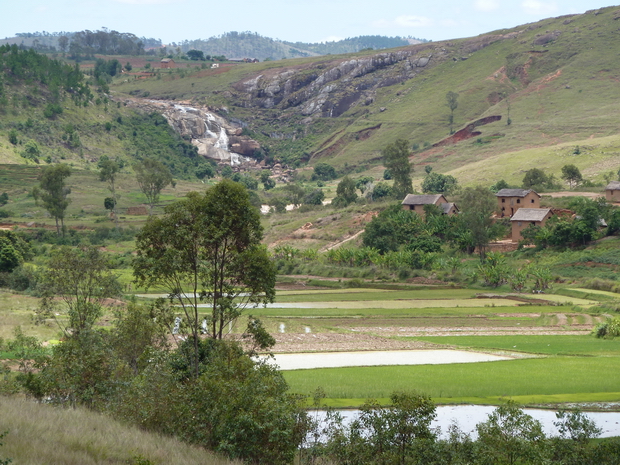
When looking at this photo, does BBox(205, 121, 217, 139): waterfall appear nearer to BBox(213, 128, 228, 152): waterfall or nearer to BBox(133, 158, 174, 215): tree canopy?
BBox(213, 128, 228, 152): waterfall

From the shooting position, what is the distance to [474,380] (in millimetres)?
30047

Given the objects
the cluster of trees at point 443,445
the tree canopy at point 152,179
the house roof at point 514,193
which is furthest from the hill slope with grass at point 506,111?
the cluster of trees at point 443,445

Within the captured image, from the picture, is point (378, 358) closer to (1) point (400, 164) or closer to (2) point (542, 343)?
(2) point (542, 343)

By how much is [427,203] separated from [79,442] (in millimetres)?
78264

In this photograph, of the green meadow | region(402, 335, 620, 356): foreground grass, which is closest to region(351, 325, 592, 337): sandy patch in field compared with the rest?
the green meadow

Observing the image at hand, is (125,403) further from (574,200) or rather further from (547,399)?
(574,200)

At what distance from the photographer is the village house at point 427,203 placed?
90.3m

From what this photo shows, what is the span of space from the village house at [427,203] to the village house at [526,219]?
9644 millimetres

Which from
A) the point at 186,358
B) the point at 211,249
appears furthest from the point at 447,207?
the point at 186,358

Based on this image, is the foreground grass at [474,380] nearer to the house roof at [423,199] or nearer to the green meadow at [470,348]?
the green meadow at [470,348]

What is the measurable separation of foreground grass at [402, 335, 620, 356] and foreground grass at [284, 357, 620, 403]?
3565 mm

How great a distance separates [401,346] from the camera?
133 feet

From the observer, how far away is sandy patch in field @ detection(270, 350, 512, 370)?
34.8 m

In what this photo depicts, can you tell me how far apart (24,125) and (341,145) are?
79.7 meters
